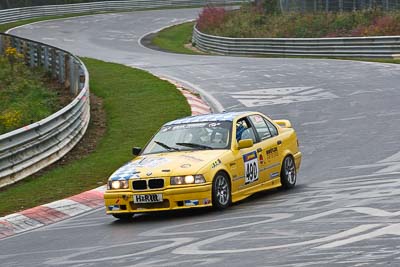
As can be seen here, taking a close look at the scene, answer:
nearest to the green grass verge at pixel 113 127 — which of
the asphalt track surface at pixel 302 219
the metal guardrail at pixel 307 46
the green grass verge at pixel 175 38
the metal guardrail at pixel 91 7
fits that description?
the asphalt track surface at pixel 302 219

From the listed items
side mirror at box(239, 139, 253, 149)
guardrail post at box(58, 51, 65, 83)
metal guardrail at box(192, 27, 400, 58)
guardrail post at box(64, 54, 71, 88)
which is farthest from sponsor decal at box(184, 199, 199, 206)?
metal guardrail at box(192, 27, 400, 58)

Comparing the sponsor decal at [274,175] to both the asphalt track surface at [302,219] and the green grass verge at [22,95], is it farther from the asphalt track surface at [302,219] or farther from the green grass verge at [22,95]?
the green grass verge at [22,95]

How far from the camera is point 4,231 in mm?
13844

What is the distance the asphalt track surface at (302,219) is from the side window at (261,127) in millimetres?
862

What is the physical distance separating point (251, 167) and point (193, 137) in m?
0.90

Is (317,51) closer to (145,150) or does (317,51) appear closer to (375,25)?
(375,25)

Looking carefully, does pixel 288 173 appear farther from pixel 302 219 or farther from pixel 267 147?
pixel 302 219

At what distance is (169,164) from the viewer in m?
13.4

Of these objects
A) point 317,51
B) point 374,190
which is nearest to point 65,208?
point 374,190

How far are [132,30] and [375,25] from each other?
23.1m

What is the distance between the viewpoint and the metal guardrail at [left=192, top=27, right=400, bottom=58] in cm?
4025

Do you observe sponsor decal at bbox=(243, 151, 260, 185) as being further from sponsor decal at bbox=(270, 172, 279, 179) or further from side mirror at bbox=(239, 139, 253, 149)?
sponsor decal at bbox=(270, 172, 279, 179)

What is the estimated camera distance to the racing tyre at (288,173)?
15.2 m

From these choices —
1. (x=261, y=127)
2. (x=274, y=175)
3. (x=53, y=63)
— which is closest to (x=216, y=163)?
(x=274, y=175)
